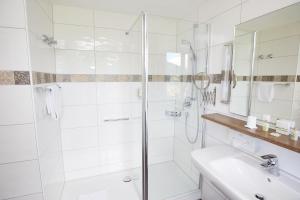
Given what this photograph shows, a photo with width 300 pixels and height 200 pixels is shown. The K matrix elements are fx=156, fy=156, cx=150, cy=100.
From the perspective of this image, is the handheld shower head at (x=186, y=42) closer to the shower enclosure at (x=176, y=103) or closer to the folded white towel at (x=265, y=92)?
the shower enclosure at (x=176, y=103)

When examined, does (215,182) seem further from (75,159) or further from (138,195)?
(75,159)

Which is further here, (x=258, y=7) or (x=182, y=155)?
(x=182, y=155)

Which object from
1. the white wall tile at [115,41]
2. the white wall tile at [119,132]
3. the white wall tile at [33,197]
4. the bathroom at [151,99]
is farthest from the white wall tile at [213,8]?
the white wall tile at [33,197]

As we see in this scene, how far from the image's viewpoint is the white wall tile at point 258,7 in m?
1.08

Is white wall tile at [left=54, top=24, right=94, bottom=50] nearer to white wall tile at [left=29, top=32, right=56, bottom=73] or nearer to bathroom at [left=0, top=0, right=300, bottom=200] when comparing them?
bathroom at [left=0, top=0, right=300, bottom=200]

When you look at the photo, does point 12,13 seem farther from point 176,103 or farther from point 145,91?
point 176,103

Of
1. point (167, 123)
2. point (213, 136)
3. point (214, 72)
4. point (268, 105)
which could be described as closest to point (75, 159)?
point (167, 123)

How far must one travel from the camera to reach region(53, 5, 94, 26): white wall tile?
6.06ft

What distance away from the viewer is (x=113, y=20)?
2064 mm

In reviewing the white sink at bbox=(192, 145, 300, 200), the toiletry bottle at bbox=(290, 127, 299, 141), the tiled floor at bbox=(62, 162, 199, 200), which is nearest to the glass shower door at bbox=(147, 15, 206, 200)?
the tiled floor at bbox=(62, 162, 199, 200)

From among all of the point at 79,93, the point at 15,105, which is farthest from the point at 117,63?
the point at 15,105

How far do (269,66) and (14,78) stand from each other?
1904mm

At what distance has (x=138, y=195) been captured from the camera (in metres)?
1.90

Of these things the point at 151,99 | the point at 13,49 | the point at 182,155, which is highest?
the point at 13,49
